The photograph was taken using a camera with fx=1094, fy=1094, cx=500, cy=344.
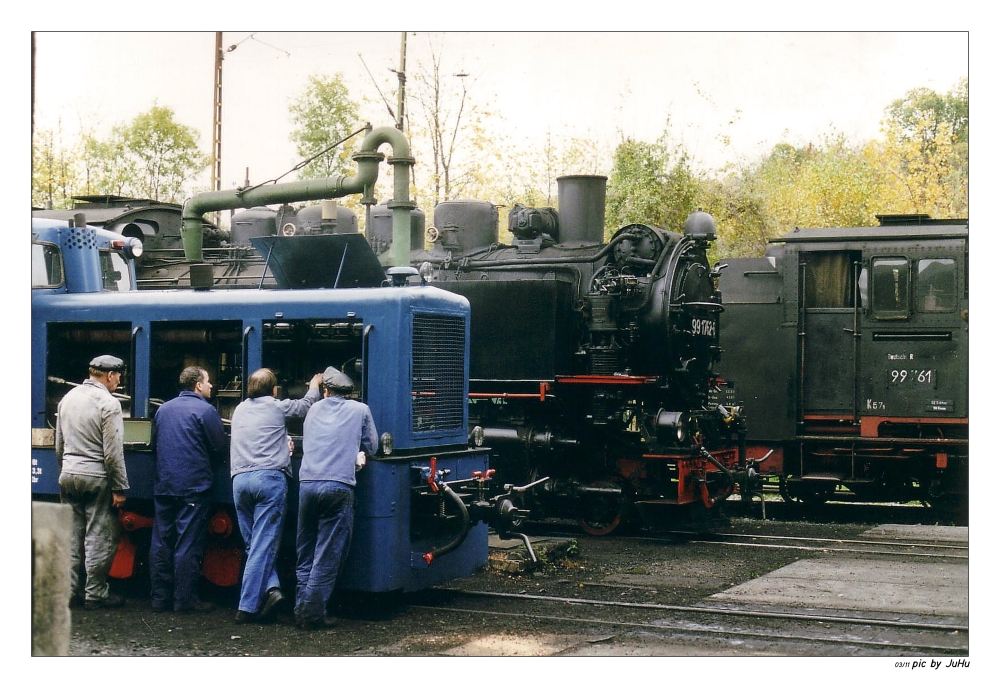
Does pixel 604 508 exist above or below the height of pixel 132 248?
below

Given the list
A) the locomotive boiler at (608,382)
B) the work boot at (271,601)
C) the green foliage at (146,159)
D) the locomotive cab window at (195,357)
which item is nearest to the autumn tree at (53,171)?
the green foliage at (146,159)

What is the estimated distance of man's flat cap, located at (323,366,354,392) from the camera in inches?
288

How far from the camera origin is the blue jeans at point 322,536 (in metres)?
7.16

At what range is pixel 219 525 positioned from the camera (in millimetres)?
7949

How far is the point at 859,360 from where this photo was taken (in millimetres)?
13219

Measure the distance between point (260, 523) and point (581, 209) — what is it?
6732mm

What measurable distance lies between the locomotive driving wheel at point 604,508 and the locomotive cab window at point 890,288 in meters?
3.99

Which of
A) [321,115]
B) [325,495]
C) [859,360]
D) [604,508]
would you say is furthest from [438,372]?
[321,115]

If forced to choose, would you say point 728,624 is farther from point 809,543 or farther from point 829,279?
point 829,279

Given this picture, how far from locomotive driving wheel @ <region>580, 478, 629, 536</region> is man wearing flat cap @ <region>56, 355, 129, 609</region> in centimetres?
545

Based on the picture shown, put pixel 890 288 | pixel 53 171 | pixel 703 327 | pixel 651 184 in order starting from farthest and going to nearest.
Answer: pixel 651 184
pixel 890 288
pixel 703 327
pixel 53 171

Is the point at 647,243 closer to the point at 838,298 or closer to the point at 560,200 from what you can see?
the point at 560,200

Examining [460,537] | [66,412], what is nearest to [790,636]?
[460,537]

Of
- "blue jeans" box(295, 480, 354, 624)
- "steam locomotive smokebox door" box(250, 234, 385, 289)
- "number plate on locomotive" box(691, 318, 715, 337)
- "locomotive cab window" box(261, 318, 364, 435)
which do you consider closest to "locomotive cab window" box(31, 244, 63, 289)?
"steam locomotive smokebox door" box(250, 234, 385, 289)
